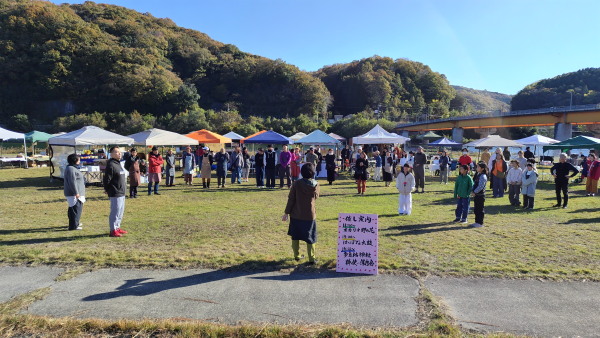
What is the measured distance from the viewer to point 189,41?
313 ft

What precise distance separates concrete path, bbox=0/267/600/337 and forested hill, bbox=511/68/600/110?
349 feet

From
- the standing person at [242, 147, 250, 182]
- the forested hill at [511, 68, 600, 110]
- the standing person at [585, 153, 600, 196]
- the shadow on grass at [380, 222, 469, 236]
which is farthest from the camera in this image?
the forested hill at [511, 68, 600, 110]

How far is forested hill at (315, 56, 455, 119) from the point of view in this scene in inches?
3912

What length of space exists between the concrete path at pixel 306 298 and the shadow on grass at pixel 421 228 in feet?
8.41

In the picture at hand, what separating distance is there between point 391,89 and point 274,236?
102 meters

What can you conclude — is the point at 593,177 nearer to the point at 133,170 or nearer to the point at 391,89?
the point at 133,170

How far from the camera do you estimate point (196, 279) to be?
4742 mm

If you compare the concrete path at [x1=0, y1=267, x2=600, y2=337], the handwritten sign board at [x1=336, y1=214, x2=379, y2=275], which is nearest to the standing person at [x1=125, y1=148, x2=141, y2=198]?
the concrete path at [x1=0, y1=267, x2=600, y2=337]

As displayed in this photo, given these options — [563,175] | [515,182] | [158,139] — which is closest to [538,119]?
[563,175]

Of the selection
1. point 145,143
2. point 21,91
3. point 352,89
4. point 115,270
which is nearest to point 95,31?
point 21,91

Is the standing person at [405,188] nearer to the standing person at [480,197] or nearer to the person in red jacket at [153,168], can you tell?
the standing person at [480,197]

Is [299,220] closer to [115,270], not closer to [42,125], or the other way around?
[115,270]

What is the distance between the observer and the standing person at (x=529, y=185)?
10219 millimetres

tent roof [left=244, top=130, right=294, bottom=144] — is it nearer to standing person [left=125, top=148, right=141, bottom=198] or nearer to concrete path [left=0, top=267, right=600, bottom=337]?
standing person [left=125, top=148, right=141, bottom=198]
